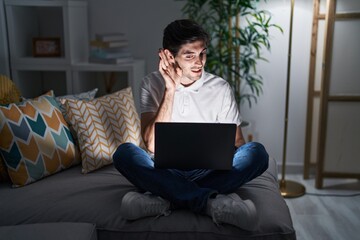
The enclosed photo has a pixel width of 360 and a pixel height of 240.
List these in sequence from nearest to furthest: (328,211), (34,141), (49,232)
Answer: (49,232)
(34,141)
(328,211)

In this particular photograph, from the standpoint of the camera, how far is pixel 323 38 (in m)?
2.84

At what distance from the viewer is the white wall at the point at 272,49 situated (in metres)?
2.86

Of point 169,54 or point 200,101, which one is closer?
point 169,54

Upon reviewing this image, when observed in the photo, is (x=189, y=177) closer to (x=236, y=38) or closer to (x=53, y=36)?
(x=236, y=38)

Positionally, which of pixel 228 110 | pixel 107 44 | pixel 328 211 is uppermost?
pixel 107 44

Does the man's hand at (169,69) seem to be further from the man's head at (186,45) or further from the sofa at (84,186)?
the sofa at (84,186)

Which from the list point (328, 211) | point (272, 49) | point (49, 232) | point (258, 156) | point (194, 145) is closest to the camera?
point (49, 232)

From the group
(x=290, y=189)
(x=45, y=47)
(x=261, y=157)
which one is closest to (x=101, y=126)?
(x=261, y=157)

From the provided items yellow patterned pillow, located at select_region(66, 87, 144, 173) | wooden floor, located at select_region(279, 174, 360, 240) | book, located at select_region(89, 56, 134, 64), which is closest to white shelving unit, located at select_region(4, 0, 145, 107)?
book, located at select_region(89, 56, 134, 64)

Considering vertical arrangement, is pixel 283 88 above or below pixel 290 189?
above

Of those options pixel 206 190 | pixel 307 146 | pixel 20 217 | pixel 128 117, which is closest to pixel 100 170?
pixel 128 117

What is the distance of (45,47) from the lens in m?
2.84

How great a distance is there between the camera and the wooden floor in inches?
87.3

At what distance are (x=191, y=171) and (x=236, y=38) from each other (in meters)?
1.17
